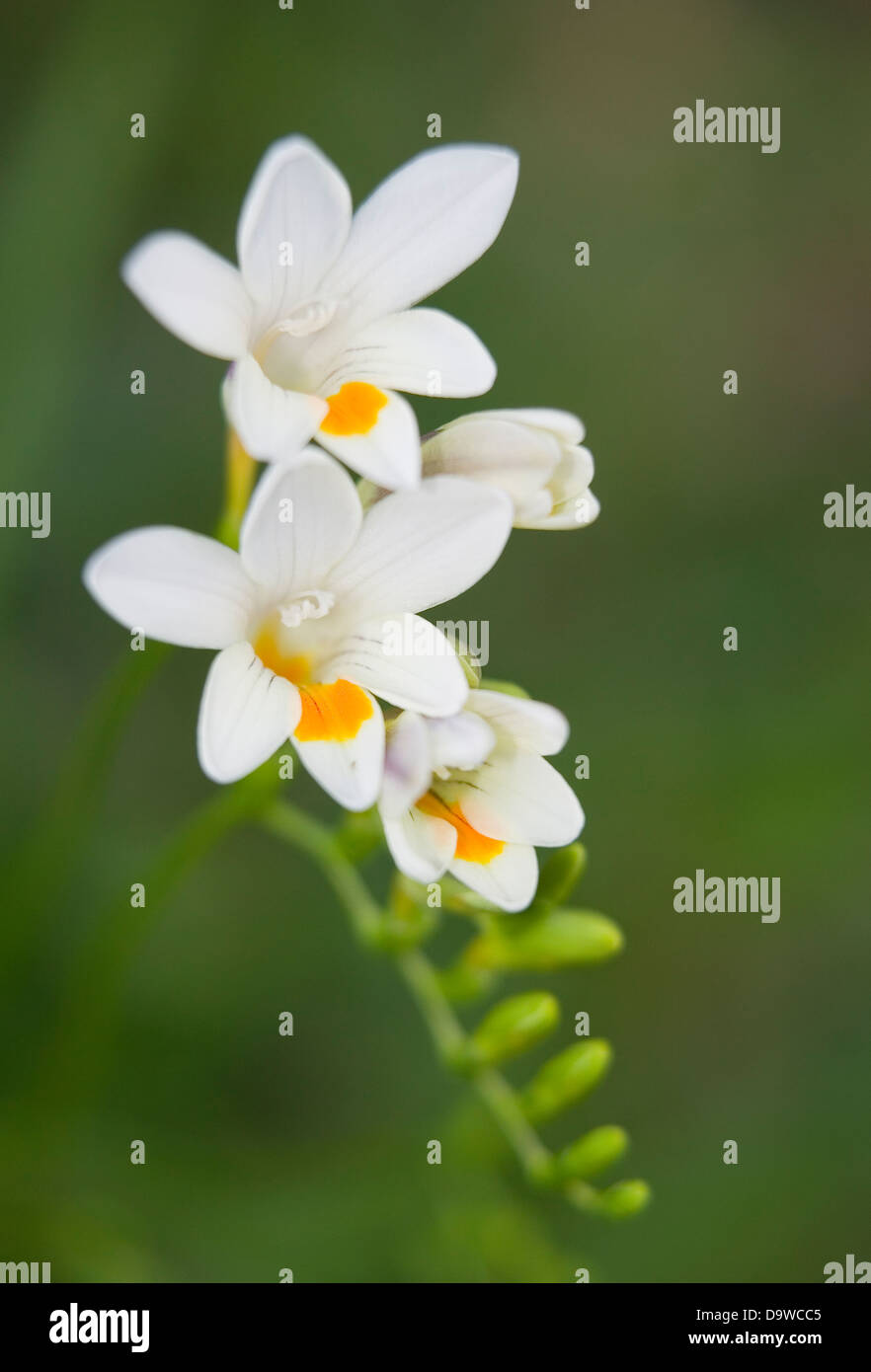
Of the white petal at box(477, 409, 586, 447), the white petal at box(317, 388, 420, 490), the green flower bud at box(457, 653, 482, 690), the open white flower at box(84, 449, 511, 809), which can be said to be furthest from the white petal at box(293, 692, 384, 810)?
the white petal at box(477, 409, 586, 447)

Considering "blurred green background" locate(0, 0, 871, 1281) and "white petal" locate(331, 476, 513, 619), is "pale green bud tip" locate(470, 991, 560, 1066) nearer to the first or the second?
"blurred green background" locate(0, 0, 871, 1281)

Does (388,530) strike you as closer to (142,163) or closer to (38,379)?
(38,379)

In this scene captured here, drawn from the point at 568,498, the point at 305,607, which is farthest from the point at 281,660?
the point at 568,498

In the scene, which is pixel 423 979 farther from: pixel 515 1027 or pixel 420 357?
pixel 420 357

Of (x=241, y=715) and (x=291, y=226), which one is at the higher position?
(x=291, y=226)

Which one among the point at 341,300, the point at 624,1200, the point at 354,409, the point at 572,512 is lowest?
the point at 624,1200

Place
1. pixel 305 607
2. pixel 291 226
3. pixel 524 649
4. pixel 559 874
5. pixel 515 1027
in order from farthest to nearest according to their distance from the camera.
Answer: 1. pixel 524 649
2. pixel 515 1027
3. pixel 559 874
4. pixel 305 607
5. pixel 291 226
